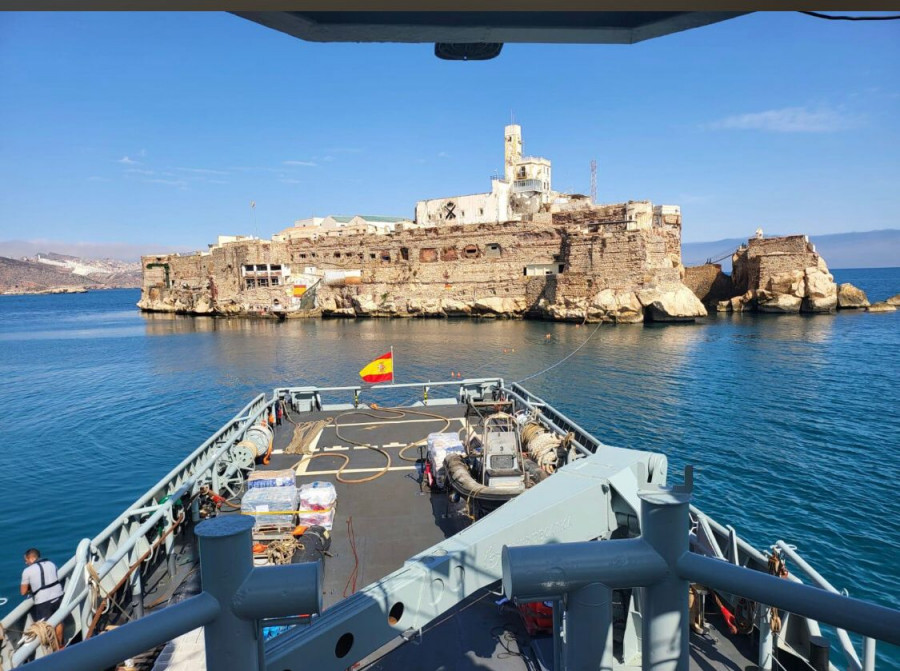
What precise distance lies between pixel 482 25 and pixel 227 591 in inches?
103

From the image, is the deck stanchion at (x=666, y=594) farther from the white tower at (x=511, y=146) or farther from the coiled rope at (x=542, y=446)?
the white tower at (x=511, y=146)

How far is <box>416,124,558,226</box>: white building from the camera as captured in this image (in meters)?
84.8

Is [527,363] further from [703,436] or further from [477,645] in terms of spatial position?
[477,645]

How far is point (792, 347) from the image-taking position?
40875 mm

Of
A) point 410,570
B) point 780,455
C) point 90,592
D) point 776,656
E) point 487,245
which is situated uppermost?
point 487,245

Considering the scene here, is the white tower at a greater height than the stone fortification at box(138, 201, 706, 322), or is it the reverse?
the white tower

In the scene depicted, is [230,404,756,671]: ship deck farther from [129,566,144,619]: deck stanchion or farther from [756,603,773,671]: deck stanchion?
[129,566,144,619]: deck stanchion

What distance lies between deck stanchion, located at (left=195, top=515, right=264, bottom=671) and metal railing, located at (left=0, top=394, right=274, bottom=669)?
6.01 m

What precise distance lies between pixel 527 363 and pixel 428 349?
1078cm

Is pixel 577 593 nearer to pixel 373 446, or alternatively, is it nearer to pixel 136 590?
pixel 136 590

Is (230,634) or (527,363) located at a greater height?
(230,634)

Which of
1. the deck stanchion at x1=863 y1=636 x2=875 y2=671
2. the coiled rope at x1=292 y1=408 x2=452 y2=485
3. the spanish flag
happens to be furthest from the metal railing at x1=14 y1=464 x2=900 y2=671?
the spanish flag

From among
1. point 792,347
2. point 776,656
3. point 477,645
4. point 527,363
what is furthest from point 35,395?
point 792,347

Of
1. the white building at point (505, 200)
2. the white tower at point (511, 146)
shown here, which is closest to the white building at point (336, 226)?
the white building at point (505, 200)
